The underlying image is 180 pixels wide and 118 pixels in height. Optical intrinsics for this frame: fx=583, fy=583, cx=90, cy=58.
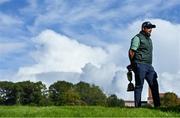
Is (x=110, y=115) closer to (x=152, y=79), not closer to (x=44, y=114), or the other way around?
(x=44, y=114)

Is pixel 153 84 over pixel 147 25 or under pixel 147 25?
under

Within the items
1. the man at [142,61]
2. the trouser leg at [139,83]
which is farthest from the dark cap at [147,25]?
the trouser leg at [139,83]

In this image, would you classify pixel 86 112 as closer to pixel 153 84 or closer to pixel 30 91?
pixel 153 84

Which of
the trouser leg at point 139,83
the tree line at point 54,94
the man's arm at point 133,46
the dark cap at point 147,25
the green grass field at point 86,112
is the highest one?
the tree line at point 54,94

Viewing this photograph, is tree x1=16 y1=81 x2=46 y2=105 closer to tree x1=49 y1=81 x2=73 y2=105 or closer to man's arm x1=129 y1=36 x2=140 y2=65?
tree x1=49 y1=81 x2=73 y2=105

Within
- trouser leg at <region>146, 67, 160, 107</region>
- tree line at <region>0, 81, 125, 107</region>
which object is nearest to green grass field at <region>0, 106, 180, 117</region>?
trouser leg at <region>146, 67, 160, 107</region>

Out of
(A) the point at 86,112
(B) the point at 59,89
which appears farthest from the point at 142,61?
(B) the point at 59,89

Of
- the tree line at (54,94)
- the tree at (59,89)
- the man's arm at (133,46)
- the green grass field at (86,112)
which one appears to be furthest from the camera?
the tree at (59,89)

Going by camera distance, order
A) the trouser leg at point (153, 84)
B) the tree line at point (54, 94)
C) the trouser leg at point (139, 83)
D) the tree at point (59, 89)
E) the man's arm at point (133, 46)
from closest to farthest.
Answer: the trouser leg at point (139, 83) → the man's arm at point (133, 46) → the trouser leg at point (153, 84) → the tree line at point (54, 94) → the tree at point (59, 89)

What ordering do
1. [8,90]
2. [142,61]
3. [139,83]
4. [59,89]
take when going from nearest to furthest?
[139,83] → [142,61] → [8,90] → [59,89]

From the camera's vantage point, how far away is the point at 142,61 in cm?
1819

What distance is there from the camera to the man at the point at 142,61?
1803 centimetres

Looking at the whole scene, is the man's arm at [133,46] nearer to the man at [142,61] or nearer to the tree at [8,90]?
the man at [142,61]

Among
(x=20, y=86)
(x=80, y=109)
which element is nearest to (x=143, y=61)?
(x=80, y=109)
